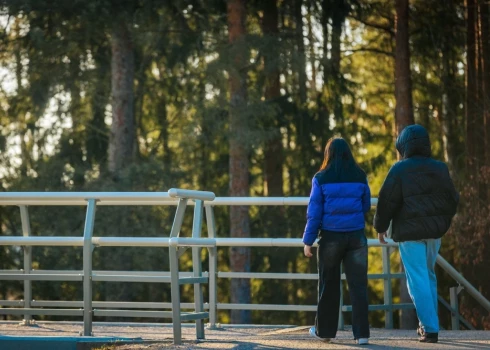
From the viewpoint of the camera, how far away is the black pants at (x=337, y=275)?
24.8ft

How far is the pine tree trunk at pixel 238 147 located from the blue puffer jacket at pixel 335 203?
553 inches

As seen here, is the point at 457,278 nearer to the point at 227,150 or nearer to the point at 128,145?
the point at 128,145

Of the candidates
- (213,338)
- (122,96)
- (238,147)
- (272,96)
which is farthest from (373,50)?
(213,338)

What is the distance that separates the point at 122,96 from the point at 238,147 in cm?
275

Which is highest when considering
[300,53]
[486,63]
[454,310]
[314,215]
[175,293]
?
[300,53]

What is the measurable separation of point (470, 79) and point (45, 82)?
9181mm

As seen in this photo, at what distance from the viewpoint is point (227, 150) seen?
25.5 metres

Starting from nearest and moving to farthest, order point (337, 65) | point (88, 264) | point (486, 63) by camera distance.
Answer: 1. point (88, 264)
2. point (486, 63)
3. point (337, 65)

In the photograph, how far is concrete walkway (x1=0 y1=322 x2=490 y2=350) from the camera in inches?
273

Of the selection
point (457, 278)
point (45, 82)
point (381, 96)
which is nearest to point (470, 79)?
point (381, 96)

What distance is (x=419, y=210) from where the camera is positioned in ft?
24.7

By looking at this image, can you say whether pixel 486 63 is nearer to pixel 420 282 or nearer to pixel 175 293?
pixel 420 282

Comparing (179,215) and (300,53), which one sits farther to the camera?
(300,53)

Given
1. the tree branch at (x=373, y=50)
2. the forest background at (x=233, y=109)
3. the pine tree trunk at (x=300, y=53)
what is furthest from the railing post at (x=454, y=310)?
the tree branch at (x=373, y=50)
